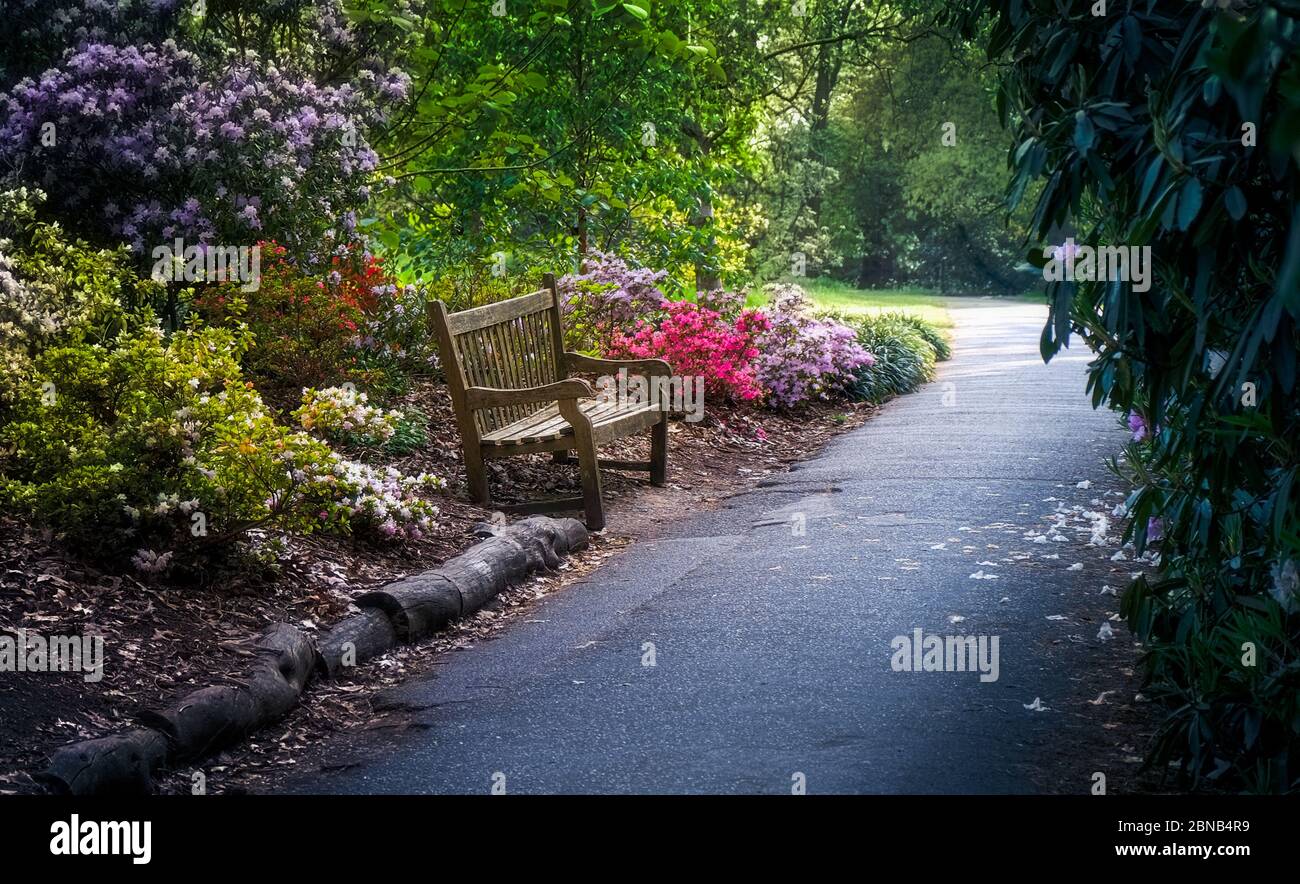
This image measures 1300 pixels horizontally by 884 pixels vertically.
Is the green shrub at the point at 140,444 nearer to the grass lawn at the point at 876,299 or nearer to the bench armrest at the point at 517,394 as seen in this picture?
the bench armrest at the point at 517,394

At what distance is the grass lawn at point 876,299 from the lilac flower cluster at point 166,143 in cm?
1918

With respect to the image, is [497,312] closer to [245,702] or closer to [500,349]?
[500,349]

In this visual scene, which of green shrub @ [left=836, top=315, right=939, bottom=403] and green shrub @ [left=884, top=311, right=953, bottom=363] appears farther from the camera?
green shrub @ [left=884, top=311, right=953, bottom=363]

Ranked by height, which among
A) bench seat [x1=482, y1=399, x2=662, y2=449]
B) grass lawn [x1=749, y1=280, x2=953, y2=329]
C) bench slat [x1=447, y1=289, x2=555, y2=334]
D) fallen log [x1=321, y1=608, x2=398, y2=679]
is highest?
grass lawn [x1=749, y1=280, x2=953, y2=329]

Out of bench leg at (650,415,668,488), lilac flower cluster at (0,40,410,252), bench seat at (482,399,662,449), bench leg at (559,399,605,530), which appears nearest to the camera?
bench leg at (559,399,605,530)

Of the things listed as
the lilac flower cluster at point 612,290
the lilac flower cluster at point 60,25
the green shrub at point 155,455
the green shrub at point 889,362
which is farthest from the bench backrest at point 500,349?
the green shrub at point 889,362

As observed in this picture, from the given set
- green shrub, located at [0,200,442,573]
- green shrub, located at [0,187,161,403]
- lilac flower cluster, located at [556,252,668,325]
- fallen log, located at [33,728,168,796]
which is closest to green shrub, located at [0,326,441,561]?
green shrub, located at [0,200,442,573]

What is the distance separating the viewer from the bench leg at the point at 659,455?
956 cm

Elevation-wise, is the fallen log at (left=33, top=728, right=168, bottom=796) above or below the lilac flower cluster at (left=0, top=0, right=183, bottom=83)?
below

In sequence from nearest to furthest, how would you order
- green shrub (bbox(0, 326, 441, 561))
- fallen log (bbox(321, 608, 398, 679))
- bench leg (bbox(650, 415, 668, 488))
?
fallen log (bbox(321, 608, 398, 679))
green shrub (bbox(0, 326, 441, 561))
bench leg (bbox(650, 415, 668, 488))

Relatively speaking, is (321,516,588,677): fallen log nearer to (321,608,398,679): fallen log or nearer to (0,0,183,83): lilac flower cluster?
(321,608,398,679): fallen log

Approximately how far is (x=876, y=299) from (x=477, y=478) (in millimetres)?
31406

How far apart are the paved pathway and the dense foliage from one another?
62cm

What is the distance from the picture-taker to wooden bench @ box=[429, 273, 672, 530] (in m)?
8.19
